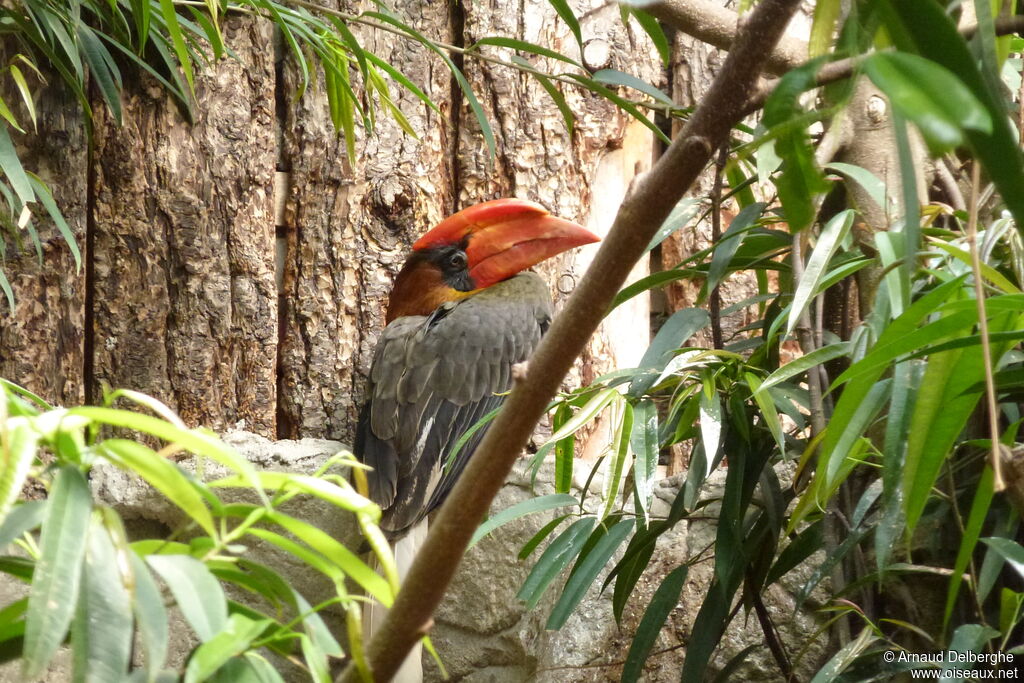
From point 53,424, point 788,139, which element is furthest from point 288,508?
point 788,139

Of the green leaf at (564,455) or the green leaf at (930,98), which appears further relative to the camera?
the green leaf at (564,455)

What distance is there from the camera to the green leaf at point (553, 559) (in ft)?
5.51

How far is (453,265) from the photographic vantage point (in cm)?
272

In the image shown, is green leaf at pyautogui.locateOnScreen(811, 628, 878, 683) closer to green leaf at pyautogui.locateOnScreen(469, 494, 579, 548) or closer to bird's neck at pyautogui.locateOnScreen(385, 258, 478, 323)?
green leaf at pyautogui.locateOnScreen(469, 494, 579, 548)

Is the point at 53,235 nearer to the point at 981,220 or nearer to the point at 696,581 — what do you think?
the point at 696,581

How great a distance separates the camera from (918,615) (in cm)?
172

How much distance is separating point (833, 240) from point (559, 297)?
1.43 m

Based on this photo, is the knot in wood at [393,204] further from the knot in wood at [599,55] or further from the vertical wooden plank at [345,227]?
the knot in wood at [599,55]

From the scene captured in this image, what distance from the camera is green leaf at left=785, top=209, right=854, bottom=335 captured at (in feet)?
4.67

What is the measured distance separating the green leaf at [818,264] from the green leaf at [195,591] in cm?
95

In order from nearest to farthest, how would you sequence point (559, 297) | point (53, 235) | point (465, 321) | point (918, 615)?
point (918, 615) → point (53, 235) → point (465, 321) → point (559, 297)

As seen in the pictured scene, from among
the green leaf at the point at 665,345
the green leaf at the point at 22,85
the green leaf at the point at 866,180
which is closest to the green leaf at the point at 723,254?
the green leaf at the point at 665,345

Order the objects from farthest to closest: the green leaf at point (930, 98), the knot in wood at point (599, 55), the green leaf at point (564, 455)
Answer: the knot in wood at point (599, 55), the green leaf at point (564, 455), the green leaf at point (930, 98)

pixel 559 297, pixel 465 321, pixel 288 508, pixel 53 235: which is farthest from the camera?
pixel 559 297
